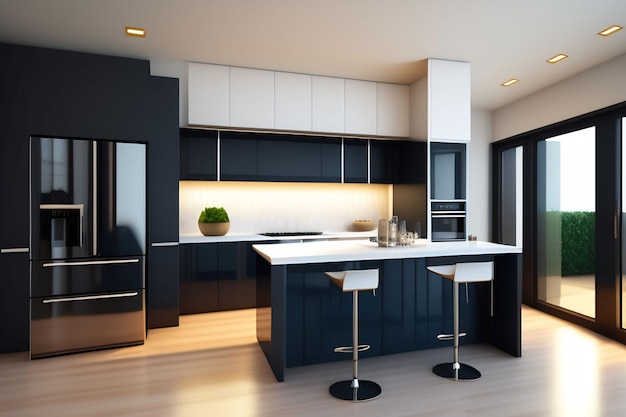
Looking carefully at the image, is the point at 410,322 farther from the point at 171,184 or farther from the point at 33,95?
the point at 33,95

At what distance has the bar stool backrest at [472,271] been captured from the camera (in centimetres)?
276

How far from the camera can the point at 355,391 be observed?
254 cm

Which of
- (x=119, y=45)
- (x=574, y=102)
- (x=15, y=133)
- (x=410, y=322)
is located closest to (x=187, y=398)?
(x=410, y=322)

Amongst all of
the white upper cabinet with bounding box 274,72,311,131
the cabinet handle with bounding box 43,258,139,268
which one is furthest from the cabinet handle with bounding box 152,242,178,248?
the white upper cabinet with bounding box 274,72,311,131

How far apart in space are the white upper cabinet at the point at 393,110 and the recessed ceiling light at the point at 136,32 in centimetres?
275

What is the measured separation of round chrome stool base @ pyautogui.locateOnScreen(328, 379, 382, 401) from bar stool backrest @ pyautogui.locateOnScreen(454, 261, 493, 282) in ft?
3.16

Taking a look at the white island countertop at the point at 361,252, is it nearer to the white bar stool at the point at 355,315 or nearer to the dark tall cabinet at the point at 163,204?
the white bar stool at the point at 355,315

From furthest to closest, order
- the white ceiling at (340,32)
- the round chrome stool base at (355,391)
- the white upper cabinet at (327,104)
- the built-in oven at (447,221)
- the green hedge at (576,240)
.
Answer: the white upper cabinet at (327,104) → the built-in oven at (447,221) → the green hedge at (576,240) → the white ceiling at (340,32) → the round chrome stool base at (355,391)

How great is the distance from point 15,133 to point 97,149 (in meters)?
0.67

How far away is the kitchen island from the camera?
2.77 metres

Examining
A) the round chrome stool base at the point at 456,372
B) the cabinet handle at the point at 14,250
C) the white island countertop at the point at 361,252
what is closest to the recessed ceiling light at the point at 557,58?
the white island countertop at the point at 361,252

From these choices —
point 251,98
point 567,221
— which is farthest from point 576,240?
point 251,98

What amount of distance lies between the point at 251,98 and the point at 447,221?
267cm

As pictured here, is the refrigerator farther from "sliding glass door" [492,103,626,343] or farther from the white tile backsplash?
"sliding glass door" [492,103,626,343]
